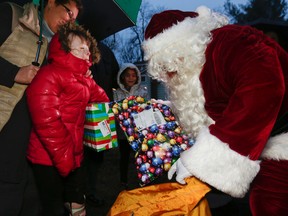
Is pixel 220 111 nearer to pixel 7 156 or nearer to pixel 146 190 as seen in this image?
pixel 146 190

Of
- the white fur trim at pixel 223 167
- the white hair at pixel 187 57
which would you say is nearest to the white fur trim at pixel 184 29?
the white hair at pixel 187 57

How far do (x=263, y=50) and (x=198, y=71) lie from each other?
1.55ft

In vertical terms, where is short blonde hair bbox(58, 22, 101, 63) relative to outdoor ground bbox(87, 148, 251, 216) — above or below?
above

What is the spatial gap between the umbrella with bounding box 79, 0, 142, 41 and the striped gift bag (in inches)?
42.1

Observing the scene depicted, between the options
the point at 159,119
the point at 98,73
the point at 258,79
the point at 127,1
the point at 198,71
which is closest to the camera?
the point at 258,79

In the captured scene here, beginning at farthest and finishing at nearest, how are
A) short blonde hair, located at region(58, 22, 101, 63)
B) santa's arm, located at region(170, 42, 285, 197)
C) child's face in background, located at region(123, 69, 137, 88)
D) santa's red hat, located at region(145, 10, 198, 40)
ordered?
child's face in background, located at region(123, 69, 137, 88) → short blonde hair, located at region(58, 22, 101, 63) → santa's red hat, located at region(145, 10, 198, 40) → santa's arm, located at region(170, 42, 285, 197)

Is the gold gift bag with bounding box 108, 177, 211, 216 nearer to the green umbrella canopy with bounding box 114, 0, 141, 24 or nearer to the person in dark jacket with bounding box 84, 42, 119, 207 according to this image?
the green umbrella canopy with bounding box 114, 0, 141, 24

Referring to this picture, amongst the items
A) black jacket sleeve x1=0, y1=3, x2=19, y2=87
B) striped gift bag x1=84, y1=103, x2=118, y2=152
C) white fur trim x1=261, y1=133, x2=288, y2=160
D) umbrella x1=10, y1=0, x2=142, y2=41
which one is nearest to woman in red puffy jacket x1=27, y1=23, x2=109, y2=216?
striped gift bag x1=84, y1=103, x2=118, y2=152

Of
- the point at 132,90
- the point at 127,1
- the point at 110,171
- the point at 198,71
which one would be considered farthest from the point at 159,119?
the point at 110,171

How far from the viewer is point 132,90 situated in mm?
5355

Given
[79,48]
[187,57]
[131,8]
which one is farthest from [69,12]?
[187,57]

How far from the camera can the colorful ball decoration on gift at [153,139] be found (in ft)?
7.05

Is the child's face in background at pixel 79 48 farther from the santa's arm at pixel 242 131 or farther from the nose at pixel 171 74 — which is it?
the santa's arm at pixel 242 131

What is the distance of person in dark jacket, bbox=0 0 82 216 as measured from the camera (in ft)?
6.48
